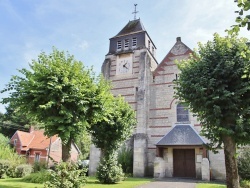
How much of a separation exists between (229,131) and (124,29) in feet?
72.9

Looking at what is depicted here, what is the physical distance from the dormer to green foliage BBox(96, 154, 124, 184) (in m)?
14.0

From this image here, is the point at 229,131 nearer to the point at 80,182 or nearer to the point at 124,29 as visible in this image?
the point at 80,182

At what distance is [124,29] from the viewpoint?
29078 millimetres

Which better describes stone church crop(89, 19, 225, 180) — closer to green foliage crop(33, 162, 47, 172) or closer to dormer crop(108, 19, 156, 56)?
dormer crop(108, 19, 156, 56)

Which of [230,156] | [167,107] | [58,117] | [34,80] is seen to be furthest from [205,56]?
[167,107]

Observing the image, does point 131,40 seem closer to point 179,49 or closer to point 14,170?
point 179,49

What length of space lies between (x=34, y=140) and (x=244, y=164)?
107 feet

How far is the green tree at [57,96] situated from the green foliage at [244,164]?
11.5 m

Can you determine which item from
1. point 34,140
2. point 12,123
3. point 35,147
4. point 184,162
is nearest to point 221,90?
point 184,162

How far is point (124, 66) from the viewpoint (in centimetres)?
2658

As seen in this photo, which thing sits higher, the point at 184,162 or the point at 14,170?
the point at 184,162

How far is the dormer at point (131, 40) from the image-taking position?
87.2ft

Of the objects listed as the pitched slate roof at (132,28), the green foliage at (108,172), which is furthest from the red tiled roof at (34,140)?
the green foliage at (108,172)

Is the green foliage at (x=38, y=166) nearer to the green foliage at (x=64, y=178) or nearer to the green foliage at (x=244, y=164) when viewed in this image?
the green foliage at (x=64, y=178)
